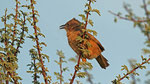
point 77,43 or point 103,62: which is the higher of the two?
point 103,62

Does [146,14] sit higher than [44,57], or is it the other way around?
[44,57]

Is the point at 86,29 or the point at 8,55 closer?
the point at 86,29

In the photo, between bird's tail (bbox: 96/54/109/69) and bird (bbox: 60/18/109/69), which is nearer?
bird (bbox: 60/18/109/69)

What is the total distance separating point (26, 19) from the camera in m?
3.39

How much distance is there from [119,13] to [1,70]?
1960 mm

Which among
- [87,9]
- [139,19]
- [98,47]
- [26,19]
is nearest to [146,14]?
[139,19]

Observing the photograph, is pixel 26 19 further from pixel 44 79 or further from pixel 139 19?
pixel 139 19

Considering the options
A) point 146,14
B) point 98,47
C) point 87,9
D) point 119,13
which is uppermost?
point 98,47

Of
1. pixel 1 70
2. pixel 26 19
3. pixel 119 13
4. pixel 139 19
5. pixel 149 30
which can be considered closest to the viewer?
pixel 149 30

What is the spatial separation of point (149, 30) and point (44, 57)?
1.97 meters

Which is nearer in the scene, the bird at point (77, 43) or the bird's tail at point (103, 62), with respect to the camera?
the bird at point (77, 43)

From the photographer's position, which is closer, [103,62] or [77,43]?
[77,43]

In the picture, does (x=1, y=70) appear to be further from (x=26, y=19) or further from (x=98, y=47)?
(x=98, y=47)

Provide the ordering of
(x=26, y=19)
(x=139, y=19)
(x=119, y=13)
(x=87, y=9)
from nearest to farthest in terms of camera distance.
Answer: (x=139, y=19) → (x=119, y=13) → (x=87, y=9) → (x=26, y=19)
